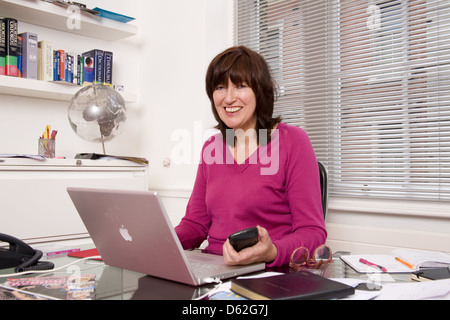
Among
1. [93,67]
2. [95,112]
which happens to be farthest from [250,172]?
[93,67]

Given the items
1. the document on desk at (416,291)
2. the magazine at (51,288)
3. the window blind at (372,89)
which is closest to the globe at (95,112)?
the window blind at (372,89)

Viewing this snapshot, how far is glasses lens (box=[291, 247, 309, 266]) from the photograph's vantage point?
1010 mm

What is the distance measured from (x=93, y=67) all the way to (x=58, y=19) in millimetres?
331

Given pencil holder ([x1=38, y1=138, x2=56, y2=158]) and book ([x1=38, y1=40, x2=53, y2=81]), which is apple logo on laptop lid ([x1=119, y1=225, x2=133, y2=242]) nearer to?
pencil holder ([x1=38, y1=138, x2=56, y2=158])

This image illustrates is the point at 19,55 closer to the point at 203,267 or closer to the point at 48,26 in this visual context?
the point at 48,26

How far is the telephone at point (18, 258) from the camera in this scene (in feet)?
3.15

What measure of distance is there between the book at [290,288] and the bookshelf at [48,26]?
1971 millimetres

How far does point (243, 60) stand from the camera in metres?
1.40

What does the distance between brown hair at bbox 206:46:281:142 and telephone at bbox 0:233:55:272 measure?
0.78 m

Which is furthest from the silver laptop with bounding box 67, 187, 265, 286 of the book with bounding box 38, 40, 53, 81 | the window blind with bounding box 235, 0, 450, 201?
the book with bounding box 38, 40, 53, 81

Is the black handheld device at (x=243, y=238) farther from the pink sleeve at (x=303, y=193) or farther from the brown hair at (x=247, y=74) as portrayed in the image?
the brown hair at (x=247, y=74)

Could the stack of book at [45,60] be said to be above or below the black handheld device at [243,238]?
above

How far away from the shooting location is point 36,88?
2307mm

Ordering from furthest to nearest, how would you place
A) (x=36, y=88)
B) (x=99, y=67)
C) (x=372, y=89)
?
(x=99, y=67)
(x=36, y=88)
(x=372, y=89)
